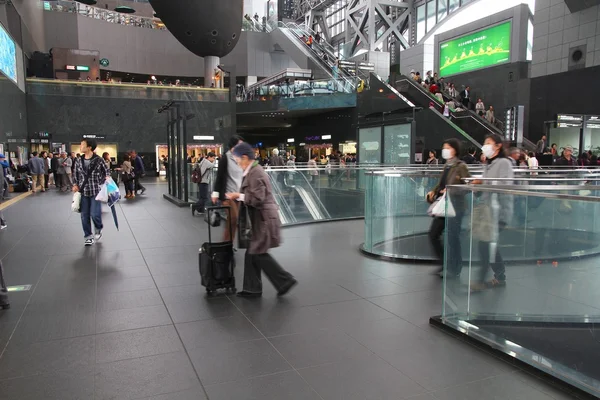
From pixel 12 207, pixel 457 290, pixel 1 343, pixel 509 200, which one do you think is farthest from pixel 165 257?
pixel 12 207

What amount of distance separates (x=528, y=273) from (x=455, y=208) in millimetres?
843

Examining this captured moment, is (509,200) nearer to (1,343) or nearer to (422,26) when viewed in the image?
(1,343)

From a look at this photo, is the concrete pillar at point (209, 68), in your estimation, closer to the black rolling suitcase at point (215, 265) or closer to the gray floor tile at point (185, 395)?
the black rolling suitcase at point (215, 265)

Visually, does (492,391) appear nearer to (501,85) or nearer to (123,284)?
(123,284)

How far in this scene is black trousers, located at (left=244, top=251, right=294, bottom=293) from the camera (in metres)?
4.92

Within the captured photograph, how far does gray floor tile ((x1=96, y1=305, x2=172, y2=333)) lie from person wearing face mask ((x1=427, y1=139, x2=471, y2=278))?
9.08 feet

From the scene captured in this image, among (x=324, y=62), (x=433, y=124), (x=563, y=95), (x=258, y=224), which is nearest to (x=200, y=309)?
(x=258, y=224)

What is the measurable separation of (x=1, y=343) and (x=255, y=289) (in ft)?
7.81

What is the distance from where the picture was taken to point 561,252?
12.5 ft

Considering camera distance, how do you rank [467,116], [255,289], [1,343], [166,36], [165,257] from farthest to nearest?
[166,36], [467,116], [165,257], [255,289], [1,343]

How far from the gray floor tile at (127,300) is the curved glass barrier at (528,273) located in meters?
3.06

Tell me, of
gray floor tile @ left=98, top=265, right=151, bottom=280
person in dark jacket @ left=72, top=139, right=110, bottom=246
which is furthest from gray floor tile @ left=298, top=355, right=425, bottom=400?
person in dark jacket @ left=72, top=139, right=110, bottom=246

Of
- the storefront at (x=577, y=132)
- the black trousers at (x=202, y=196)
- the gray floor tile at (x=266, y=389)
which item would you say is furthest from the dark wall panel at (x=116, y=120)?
the gray floor tile at (x=266, y=389)

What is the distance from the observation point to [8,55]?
19.5 m
